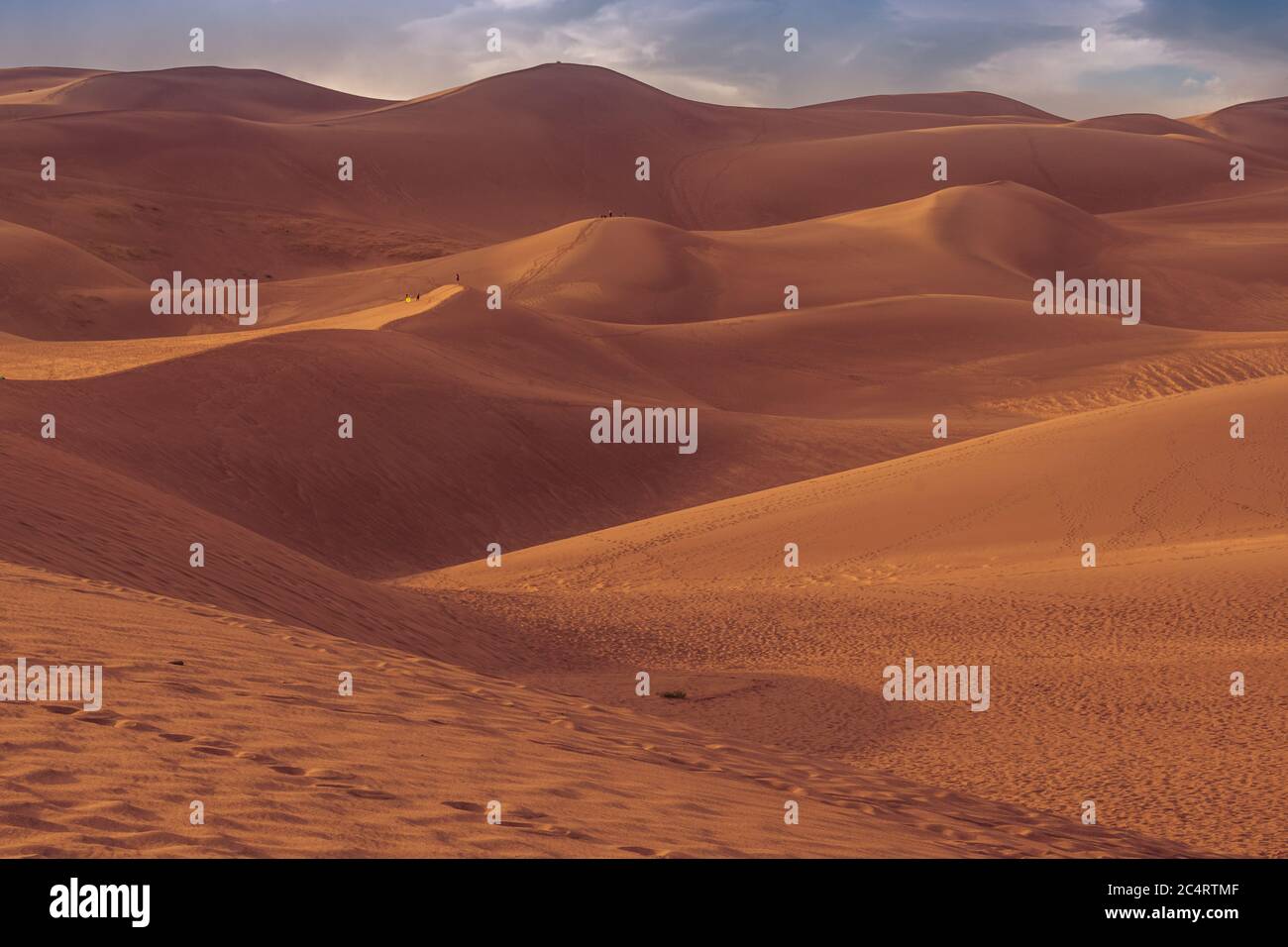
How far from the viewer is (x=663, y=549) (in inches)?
715

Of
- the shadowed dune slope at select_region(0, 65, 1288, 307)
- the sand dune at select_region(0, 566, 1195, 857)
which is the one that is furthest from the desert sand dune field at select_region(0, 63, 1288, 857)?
the shadowed dune slope at select_region(0, 65, 1288, 307)

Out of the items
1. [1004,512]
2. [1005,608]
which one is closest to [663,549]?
Result: [1004,512]

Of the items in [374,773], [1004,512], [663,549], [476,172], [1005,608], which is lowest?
[374,773]

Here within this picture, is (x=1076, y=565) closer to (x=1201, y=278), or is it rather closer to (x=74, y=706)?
(x=74, y=706)

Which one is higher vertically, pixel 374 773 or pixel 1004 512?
pixel 1004 512

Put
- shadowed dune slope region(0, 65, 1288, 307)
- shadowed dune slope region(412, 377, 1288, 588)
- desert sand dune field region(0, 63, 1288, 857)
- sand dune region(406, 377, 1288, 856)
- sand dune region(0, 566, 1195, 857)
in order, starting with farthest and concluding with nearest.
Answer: shadowed dune slope region(0, 65, 1288, 307)
shadowed dune slope region(412, 377, 1288, 588)
sand dune region(406, 377, 1288, 856)
desert sand dune field region(0, 63, 1288, 857)
sand dune region(0, 566, 1195, 857)

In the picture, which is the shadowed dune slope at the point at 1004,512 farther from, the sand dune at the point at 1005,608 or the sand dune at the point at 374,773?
the sand dune at the point at 374,773

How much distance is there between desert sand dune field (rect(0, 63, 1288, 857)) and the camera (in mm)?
5859

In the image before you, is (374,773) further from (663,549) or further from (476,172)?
(476,172)

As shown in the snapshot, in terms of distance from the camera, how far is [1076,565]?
14859 mm

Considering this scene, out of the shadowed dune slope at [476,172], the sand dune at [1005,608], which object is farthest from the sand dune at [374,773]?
the shadowed dune slope at [476,172]

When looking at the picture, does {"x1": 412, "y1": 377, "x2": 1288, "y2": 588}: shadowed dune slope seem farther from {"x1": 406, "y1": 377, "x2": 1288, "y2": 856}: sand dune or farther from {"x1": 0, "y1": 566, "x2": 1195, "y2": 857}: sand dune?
{"x1": 0, "y1": 566, "x2": 1195, "y2": 857}: sand dune
